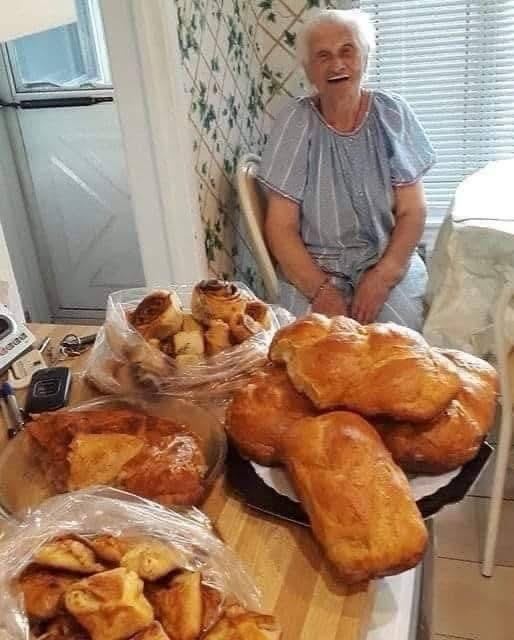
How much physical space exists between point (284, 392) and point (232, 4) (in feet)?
5.55

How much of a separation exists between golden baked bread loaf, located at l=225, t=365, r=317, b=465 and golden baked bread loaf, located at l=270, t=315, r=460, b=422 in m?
0.02

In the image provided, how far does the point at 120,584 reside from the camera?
615 mm

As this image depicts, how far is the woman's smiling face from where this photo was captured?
6.30 ft

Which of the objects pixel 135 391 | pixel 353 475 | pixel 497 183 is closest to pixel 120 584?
pixel 353 475

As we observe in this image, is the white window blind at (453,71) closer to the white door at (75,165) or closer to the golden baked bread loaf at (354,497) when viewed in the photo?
the white door at (75,165)

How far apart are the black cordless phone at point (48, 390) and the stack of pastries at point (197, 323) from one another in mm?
127

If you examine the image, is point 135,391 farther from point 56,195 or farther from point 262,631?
point 56,195

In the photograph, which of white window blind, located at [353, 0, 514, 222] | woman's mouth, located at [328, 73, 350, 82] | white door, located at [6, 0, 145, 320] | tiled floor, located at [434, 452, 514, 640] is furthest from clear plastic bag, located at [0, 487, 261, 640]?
white door, located at [6, 0, 145, 320]

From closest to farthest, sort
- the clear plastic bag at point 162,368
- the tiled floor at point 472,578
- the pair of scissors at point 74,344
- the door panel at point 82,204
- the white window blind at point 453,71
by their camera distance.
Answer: the clear plastic bag at point 162,368 → the pair of scissors at point 74,344 → the tiled floor at point 472,578 → the white window blind at point 453,71 → the door panel at point 82,204

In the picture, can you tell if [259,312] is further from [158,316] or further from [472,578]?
[472,578]

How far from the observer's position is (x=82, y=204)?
116 inches

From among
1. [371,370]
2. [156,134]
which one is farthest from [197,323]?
[156,134]

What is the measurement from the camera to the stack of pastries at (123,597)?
60 cm

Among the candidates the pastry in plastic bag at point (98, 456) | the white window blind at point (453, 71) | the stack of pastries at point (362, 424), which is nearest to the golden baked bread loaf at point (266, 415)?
the stack of pastries at point (362, 424)
